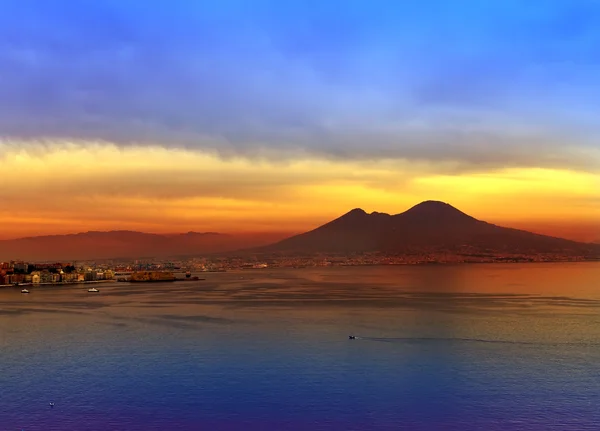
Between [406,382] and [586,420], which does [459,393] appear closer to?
[406,382]

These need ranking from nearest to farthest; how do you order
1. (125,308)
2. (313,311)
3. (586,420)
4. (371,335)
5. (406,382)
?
(586,420) → (406,382) → (371,335) → (313,311) → (125,308)

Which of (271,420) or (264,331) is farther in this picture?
(264,331)

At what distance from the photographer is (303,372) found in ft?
111

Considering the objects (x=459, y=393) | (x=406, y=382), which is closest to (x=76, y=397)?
(x=406, y=382)

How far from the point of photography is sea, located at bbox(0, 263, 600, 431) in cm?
2575

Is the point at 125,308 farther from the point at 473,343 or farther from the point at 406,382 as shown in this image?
the point at 406,382

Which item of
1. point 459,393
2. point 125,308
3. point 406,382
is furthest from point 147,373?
point 125,308

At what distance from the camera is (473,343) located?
1740 inches

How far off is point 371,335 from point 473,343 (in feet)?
27.2

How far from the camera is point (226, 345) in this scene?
4388 centimetres

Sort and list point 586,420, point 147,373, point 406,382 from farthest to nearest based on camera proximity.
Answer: point 147,373
point 406,382
point 586,420

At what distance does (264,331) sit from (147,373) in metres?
17.8

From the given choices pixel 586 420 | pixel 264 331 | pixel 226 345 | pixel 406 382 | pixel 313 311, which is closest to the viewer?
pixel 586 420

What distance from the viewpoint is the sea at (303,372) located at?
2575 cm
